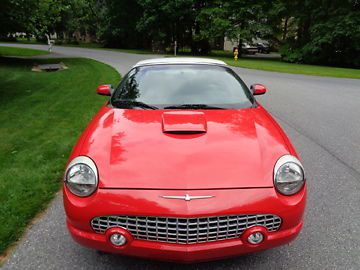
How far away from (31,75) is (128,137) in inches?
537

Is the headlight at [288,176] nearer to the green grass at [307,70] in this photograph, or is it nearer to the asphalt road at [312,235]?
the asphalt road at [312,235]

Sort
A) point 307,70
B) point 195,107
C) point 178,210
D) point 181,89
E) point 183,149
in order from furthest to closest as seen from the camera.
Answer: point 307,70 → point 181,89 → point 195,107 → point 183,149 → point 178,210

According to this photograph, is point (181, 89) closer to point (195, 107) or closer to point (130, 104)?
point (195, 107)

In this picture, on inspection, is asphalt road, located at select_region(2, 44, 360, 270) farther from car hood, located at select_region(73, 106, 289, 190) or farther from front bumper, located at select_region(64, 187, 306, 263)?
car hood, located at select_region(73, 106, 289, 190)

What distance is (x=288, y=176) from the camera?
2.67 m

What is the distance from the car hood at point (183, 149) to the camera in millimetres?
2548

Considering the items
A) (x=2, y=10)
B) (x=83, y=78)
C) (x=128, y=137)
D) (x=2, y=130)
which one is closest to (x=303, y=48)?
(x=83, y=78)

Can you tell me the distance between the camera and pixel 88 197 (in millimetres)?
2559

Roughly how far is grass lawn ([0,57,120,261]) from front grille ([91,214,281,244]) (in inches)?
50.1

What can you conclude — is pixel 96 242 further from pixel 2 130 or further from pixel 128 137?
pixel 2 130

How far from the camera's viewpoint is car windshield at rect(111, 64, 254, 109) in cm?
369

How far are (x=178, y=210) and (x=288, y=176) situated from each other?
875 mm

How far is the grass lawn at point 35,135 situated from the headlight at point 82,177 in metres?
0.98

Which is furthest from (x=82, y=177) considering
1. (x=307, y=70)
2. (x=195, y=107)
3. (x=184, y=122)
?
(x=307, y=70)
